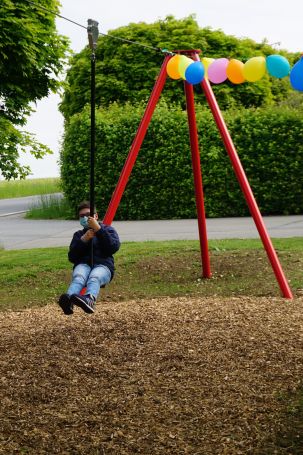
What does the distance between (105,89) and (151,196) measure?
8.94 m

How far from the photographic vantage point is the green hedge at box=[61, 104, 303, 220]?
2145cm

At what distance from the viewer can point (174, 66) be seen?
9852 millimetres

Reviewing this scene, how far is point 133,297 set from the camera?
11086 mm

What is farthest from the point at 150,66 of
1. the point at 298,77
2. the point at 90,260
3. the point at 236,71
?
the point at 90,260

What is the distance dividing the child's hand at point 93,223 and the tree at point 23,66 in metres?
6.13

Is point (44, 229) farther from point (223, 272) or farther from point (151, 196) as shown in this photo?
point (223, 272)

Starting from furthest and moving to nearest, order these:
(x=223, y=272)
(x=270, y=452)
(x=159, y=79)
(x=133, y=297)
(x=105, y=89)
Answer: (x=105, y=89)
(x=223, y=272)
(x=133, y=297)
(x=159, y=79)
(x=270, y=452)

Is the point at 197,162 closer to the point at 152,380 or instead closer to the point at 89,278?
the point at 89,278

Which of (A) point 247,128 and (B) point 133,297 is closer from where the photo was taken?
(B) point 133,297

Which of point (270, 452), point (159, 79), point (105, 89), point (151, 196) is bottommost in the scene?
point (270, 452)

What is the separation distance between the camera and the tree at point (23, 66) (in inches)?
528

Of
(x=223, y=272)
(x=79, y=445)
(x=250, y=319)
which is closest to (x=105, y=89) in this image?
(x=223, y=272)

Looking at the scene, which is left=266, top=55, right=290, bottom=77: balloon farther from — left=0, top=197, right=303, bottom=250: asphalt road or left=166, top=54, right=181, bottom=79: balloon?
left=0, top=197, right=303, bottom=250: asphalt road

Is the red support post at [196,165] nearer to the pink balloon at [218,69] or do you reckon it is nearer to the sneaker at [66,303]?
the pink balloon at [218,69]
